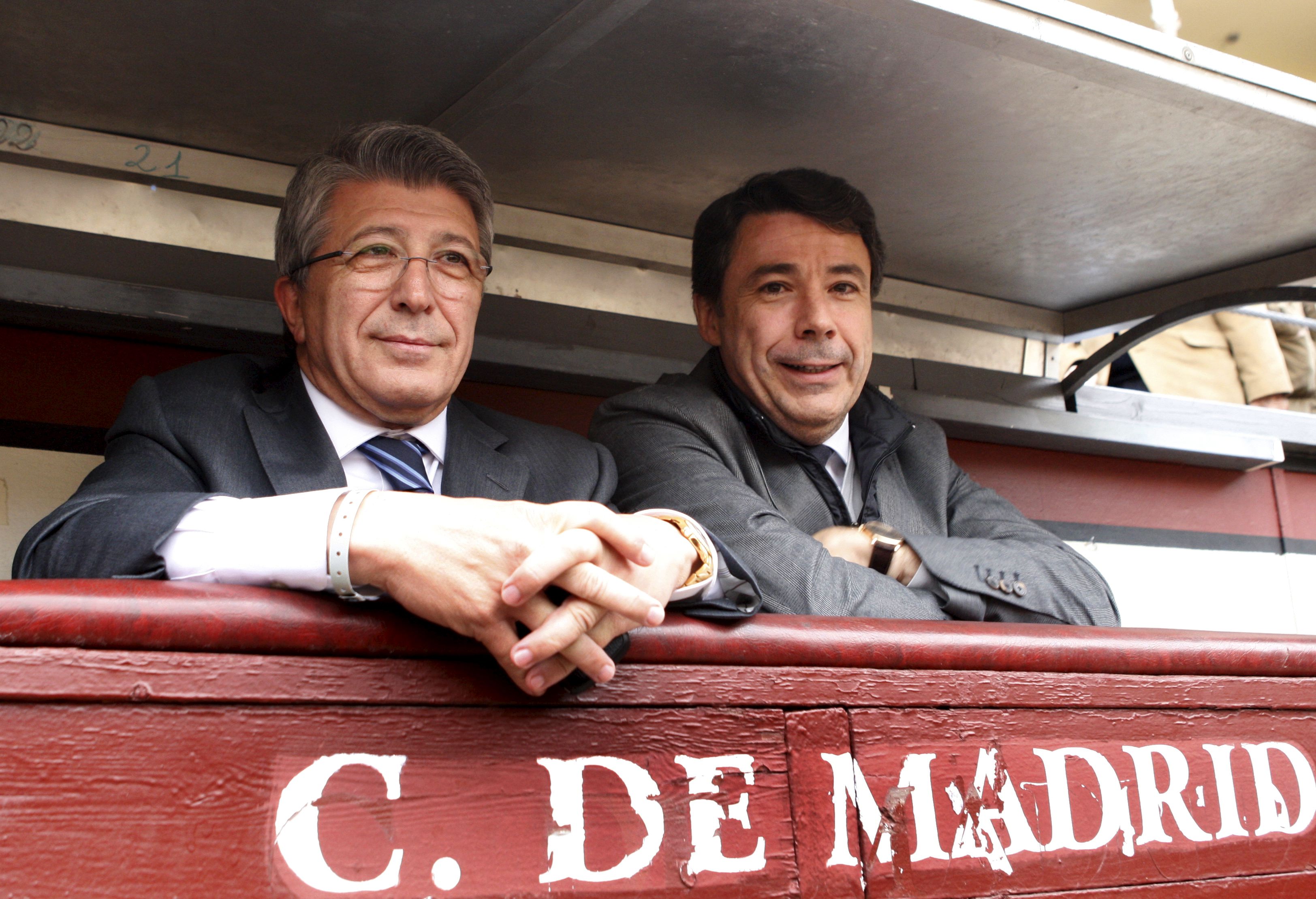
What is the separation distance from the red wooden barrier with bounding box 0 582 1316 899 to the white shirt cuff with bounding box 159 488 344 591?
10cm

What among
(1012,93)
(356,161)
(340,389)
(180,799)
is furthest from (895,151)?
(180,799)

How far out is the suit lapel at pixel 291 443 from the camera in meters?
1.45

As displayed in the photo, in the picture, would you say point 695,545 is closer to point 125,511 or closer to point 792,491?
point 125,511

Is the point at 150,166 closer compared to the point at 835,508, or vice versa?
the point at 150,166

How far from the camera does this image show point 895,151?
6.45 feet

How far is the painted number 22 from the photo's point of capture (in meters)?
1.84

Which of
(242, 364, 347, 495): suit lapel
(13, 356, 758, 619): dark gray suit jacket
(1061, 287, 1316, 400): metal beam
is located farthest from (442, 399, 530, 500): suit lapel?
(1061, 287, 1316, 400): metal beam

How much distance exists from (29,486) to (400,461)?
723mm

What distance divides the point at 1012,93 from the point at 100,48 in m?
1.39

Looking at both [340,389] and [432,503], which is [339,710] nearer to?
[432,503]

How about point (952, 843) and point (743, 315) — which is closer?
point (952, 843)

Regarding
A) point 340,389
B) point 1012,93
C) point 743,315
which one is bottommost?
point 340,389

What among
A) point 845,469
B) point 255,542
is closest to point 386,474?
point 255,542

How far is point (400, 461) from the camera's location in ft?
5.35
